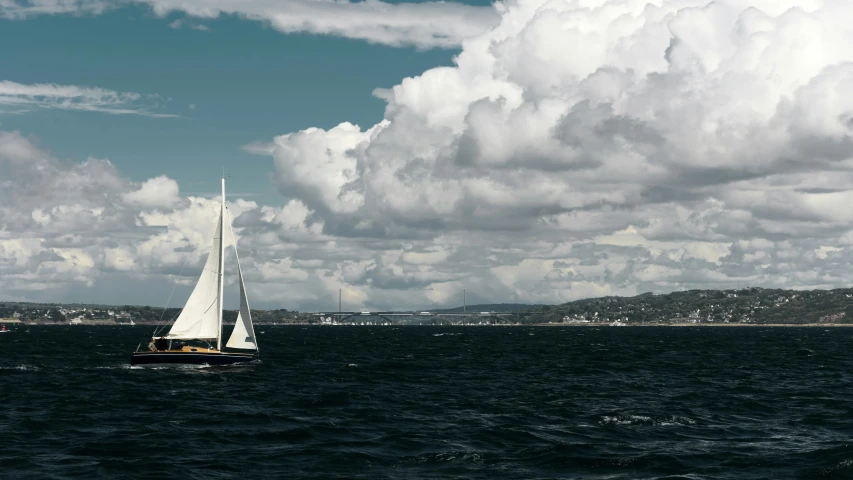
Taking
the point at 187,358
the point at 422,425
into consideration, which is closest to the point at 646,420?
the point at 422,425

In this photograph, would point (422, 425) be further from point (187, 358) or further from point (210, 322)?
point (210, 322)

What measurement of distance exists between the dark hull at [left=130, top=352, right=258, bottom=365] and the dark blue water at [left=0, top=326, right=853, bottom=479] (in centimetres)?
117

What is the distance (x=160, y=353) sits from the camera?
8588 centimetres

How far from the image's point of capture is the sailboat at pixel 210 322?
8706cm

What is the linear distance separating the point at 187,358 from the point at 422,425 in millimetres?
43857

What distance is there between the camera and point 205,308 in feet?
291

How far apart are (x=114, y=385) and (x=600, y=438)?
1767 inches

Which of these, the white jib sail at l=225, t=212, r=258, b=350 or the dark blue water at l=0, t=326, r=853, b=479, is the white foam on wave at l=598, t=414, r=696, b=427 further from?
the white jib sail at l=225, t=212, r=258, b=350

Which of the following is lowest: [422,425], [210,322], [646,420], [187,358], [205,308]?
[646,420]

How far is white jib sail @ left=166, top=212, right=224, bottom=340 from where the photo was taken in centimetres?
8794

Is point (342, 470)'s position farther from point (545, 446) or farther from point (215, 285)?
point (215, 285)

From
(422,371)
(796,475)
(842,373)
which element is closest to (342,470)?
(796,475)

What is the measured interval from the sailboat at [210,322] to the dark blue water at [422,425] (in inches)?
85.1

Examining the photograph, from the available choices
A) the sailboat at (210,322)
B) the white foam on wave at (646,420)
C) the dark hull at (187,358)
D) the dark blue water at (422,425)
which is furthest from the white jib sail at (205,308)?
the white foam on wave at (646,420)
